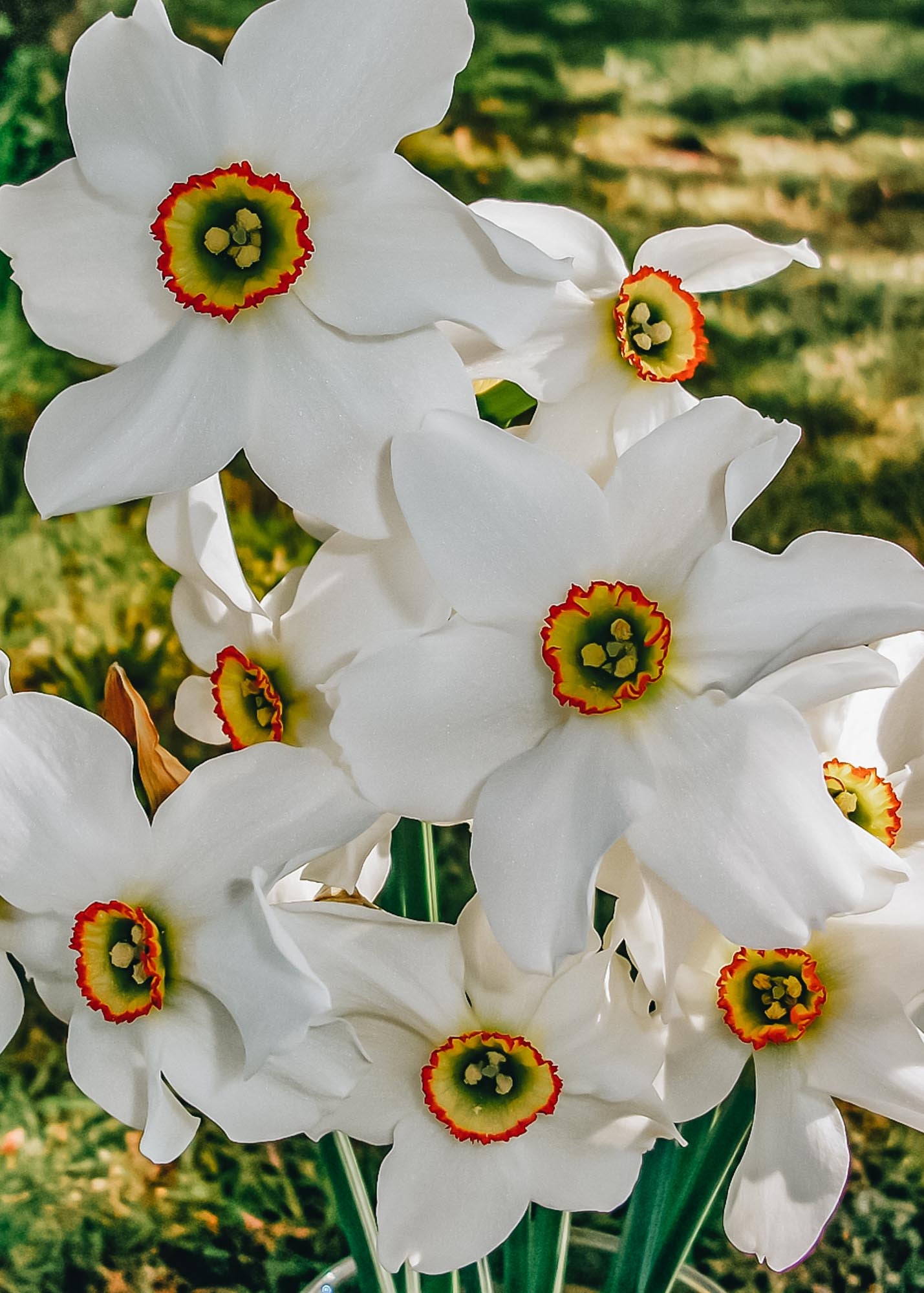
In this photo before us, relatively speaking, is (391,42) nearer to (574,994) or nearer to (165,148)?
(165,148)

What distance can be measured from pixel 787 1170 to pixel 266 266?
32 cm

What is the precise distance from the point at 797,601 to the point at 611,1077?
17cm

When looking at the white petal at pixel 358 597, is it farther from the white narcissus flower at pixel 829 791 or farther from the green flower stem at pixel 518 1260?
the green flower stem at pixel 518 1260

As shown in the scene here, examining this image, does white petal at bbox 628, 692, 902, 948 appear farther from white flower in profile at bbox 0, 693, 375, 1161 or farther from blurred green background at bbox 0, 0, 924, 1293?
blurred green background at bbox 0, 0, 924, 1293

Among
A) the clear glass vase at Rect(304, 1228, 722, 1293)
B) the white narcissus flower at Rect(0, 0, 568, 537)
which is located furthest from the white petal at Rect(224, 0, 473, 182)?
the clear glass vase at Rect(304, 1228, 722, 1293)

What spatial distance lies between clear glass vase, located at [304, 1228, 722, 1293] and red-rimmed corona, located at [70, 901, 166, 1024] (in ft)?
0.85

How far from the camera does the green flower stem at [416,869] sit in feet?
1.40

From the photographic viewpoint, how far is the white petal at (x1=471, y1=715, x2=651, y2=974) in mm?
308

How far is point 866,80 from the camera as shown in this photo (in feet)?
3.29

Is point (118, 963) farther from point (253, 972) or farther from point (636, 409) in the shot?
point (636, 409)

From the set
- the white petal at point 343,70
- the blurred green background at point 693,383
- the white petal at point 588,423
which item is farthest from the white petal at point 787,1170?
the blurred green background at point 693,383

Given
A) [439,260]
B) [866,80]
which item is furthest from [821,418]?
[439,260]

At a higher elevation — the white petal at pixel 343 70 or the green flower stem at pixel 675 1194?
the white petal at pixel 343 70

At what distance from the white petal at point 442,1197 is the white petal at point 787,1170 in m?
0.07
